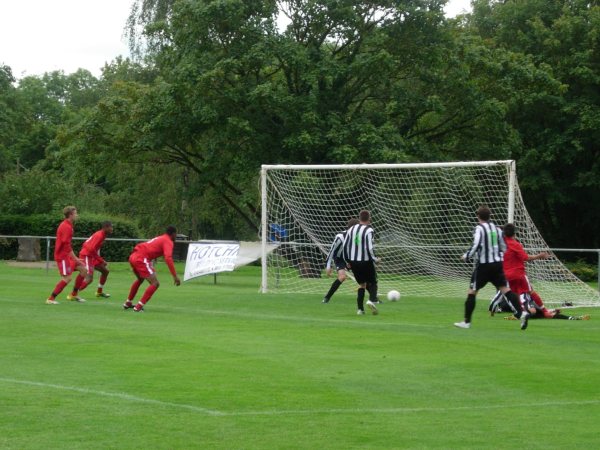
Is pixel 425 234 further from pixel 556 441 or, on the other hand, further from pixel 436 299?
pixel 556 441

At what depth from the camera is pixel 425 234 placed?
3016cm

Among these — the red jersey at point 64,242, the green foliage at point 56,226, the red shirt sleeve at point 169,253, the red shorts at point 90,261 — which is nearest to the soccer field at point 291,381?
the red shirt sleeve at point 169,253

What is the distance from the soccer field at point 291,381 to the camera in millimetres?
8453

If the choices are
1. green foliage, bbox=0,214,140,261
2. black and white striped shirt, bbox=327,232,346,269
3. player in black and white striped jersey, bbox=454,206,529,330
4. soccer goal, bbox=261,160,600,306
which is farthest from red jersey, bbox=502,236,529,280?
green foliage, bbox=0,214,140,261

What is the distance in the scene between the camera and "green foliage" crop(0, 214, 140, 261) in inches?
1660

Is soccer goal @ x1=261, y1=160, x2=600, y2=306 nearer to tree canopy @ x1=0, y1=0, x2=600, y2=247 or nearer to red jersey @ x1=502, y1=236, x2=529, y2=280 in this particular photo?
tree canopy @ x1=0, y1=0, x2=600, y2=247

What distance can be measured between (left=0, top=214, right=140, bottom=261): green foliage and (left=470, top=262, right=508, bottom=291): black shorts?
26707 mm

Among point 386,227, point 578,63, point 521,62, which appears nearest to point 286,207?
point 386,227

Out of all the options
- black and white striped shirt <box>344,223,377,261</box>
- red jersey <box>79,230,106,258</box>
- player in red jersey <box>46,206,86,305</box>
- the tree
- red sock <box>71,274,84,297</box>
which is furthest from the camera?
the tree

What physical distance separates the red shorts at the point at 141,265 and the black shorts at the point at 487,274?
19.7 ft

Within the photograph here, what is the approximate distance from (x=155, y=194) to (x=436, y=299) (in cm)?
3011

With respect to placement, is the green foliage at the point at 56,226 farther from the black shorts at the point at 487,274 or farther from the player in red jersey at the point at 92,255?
the black shorts at the point at 487,274

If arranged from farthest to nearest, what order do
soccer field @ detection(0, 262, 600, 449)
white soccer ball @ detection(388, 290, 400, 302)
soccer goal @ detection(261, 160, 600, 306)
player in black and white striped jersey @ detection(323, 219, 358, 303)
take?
soccer goal @ detection(261, 160, 600, 306) < white soccer ball @ detection(388, 290, 400, 302) < player in black and white striped jersey @ detection(323, 219, 358, 303) < soccer field @ detection(0, 262, 600, 449)

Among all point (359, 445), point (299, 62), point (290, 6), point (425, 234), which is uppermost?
point (290, 6)
